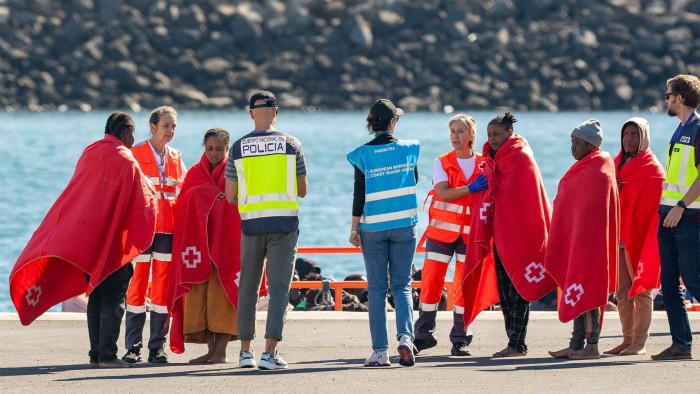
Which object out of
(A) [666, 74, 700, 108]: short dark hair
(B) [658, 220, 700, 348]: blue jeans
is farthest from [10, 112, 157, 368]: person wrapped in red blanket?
(A) [666, 74, 700, 108]: short dark hair

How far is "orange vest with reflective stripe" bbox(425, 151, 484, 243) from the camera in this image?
12.0 m

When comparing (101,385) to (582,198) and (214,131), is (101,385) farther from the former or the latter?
(582,198)

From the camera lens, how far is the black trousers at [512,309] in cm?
1172

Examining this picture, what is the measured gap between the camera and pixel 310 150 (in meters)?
89.3

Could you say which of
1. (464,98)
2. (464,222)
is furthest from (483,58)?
(464,222)

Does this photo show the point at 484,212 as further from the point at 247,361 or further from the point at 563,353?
the point at 247,361

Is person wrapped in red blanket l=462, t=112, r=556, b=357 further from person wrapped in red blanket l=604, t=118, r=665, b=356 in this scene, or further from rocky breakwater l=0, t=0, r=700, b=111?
A: rocky breakwater l=0, t=0, r=700, b=111

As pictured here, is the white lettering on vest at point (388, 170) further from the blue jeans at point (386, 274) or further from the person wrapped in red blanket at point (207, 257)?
the person wrapped in red blanket at point (207, 257)

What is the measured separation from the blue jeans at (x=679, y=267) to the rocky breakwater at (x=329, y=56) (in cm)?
10111

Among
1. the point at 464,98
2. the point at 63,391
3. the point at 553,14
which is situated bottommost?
the point at 63,391

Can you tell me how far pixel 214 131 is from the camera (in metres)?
11.6

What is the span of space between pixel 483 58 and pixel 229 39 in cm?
1794

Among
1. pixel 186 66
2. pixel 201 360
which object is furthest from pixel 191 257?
pixel 186 66

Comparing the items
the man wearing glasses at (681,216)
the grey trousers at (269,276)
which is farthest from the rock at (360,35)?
the grey trousers at (269,276)
